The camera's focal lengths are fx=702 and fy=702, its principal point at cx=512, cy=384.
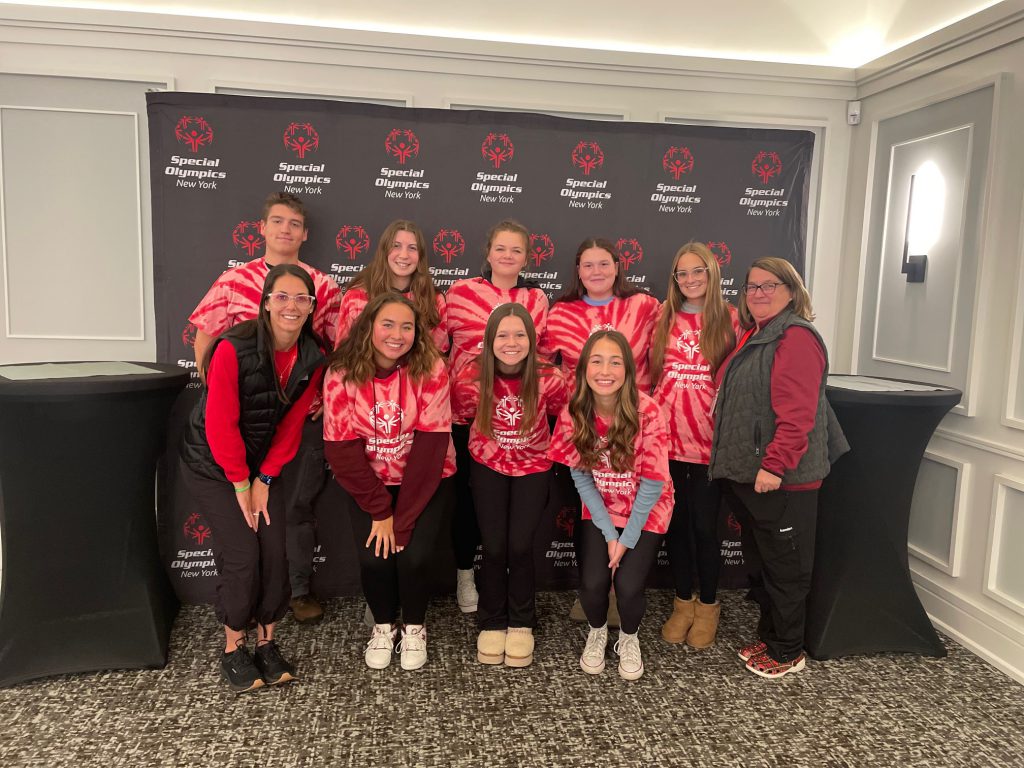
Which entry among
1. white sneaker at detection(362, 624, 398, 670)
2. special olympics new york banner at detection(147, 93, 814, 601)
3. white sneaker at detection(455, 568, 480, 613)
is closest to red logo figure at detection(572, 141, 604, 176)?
special olympics new york banner at detection(147, 93, 814, 601)

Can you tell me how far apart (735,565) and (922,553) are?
83 cm

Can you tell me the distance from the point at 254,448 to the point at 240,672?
780mm

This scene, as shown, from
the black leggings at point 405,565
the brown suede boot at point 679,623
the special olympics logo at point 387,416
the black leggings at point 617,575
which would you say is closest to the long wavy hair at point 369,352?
the special olympics logo at point 387,416

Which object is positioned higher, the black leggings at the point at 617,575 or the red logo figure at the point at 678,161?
the red logo figure at the point at 678,161

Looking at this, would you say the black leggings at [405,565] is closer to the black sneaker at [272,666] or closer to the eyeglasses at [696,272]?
the black sneaker at [272,666]

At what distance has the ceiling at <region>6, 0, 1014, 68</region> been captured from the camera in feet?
11.0

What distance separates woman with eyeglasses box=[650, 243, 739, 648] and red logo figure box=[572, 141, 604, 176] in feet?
2.34

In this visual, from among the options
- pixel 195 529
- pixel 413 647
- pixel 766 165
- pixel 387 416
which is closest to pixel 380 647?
pixel 413 647

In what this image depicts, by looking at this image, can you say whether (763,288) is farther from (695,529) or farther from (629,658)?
(629,658)

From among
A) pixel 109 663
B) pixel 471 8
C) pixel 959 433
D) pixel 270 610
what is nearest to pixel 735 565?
pixel 959 433

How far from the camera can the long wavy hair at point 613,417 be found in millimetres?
2451

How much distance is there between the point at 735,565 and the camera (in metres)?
3.43

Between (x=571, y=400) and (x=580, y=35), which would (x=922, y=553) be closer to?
(x=571, y=400)

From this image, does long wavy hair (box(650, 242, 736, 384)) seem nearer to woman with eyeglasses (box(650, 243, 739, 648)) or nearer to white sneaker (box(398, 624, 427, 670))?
woman with eyeglasses (box(650, 243, 739, 648))
